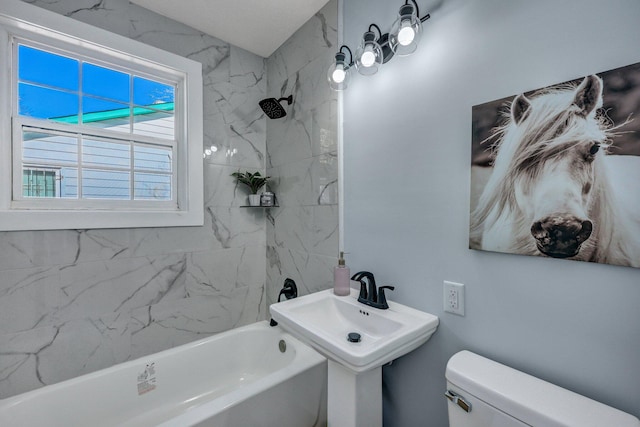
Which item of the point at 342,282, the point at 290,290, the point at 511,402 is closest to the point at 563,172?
the point at 511,402

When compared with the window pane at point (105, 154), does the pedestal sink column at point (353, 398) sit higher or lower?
lower

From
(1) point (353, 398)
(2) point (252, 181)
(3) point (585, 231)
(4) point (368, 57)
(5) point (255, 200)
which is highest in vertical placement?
(4) point (368, 57)

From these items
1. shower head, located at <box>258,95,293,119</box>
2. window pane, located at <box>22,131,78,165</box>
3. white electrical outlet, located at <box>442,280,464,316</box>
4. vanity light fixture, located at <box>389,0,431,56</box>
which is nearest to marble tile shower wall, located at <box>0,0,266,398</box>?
shower head, located at <box>258,95,293,119</box>

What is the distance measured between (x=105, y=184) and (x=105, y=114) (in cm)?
48

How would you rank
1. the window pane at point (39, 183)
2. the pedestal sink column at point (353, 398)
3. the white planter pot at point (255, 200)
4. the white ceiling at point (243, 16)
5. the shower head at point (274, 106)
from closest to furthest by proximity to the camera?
the pedestal sink column at point (353, 398) → the window pane at point (39, 183) → the white ceiling at point (243, 16) → the shower head at point (274, 106) → the white planter pot at point (255, 200)

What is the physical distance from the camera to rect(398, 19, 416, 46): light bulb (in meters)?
1.13

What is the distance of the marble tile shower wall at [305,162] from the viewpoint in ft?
5.82

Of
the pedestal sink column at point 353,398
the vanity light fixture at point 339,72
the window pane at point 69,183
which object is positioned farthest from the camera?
the window pane at point 69,183

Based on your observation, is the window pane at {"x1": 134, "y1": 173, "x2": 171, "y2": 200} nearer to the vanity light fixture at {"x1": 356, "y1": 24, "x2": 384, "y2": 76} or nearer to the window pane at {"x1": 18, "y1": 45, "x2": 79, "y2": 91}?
the window pane at {"x1": 18, "y1": 45, "x2": 79, "y2": 91}

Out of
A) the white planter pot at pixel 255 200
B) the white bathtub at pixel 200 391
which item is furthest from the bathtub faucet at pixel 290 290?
the white planter pot at pixel 255 200

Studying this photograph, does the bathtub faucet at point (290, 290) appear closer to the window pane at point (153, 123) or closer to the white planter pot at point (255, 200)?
the white planter pot at point (255, 200)

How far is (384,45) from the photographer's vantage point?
4.42 feet

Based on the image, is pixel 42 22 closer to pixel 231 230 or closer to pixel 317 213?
pixel 231 230

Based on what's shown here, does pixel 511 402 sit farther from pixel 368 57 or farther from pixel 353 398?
pixel 368 57
